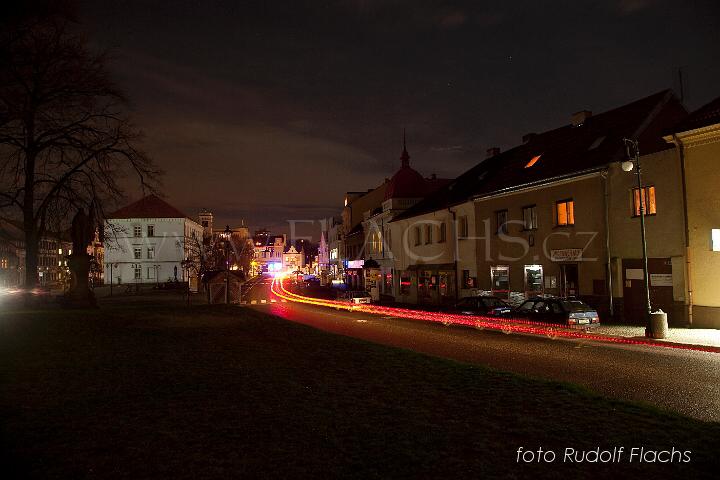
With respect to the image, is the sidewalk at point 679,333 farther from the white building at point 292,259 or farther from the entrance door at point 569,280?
the white building at point 292,259

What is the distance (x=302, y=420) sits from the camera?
785 centimetres

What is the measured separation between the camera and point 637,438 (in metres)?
7.20


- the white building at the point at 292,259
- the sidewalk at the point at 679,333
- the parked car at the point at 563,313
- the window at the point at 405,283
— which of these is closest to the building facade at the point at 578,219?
the sidewalk at the point at 679,333

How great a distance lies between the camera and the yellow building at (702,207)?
21.0 meters

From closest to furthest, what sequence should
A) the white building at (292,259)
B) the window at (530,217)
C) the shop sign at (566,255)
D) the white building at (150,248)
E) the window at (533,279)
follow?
the shop sign at (566,255)
the window at (533,279)
the window at (530,217)
the white building at (150,248)
the white building at (292,259)

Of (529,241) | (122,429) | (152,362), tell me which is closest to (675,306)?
(529,241)

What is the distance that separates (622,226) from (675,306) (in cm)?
414

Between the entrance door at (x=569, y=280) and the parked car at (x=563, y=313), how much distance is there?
520cm

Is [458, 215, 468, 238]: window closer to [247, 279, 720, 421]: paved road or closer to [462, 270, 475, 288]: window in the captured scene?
[462, 270, 475, 288]: window

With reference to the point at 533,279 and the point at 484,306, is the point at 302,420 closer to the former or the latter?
the point at 484,306

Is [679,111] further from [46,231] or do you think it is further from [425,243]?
[46,231]

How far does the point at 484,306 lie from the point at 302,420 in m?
22.0

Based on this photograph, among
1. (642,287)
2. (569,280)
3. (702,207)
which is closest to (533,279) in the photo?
(569,280)

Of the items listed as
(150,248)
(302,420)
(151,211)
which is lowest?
(302,420)
